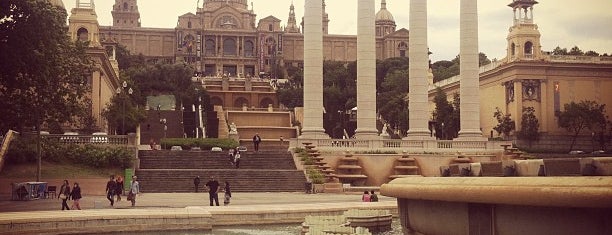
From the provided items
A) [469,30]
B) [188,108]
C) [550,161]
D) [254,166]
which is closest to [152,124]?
[188,108]

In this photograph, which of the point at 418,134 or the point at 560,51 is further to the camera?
the point at 560,51

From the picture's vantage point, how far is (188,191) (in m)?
49.4

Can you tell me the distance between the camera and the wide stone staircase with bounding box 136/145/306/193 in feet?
166

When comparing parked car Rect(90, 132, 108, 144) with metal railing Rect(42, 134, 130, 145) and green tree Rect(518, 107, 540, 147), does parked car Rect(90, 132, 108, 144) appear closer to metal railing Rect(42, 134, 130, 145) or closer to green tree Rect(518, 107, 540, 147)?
metal railing Rect(42, 134, 130, 145)

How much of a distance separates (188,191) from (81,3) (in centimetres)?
4506

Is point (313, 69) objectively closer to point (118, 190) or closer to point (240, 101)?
point (118, 190)

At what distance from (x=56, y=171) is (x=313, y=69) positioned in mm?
21439

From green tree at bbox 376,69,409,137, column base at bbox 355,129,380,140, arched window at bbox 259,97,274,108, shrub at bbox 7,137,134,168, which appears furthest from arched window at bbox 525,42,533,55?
arched window at bbox 259,97,274,108

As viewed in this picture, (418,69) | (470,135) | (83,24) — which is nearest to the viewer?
(418,69)

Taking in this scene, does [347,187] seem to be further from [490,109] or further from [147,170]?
[490,109]

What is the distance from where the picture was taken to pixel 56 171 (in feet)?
161

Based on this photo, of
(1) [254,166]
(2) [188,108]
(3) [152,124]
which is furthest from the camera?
(2) [188,108]

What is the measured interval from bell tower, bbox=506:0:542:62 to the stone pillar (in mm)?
39219

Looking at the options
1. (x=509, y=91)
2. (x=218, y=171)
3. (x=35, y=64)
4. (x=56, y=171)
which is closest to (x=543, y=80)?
(x=509, y=91)
